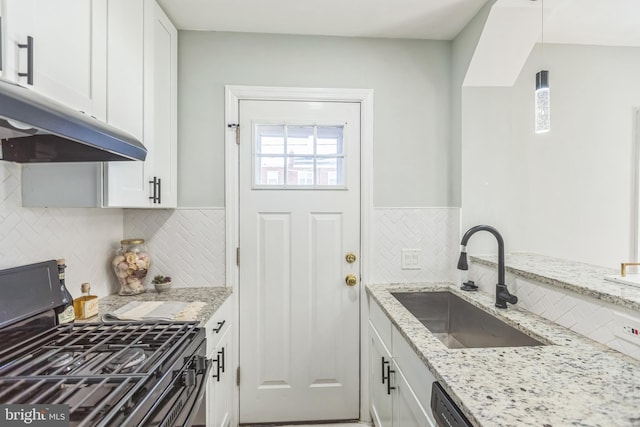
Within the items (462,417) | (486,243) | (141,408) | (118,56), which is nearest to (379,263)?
(486,243)

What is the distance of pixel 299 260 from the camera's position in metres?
2.15

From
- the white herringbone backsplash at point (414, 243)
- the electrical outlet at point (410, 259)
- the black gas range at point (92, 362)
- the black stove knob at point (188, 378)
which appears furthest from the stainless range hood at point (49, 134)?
the electrical outlet at point (410, 259)

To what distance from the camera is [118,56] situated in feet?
4.48

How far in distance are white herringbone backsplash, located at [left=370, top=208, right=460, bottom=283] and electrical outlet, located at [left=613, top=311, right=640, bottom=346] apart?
103 centimetres

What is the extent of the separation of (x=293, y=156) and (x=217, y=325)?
3.59ft

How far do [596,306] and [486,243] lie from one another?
822 millimetres

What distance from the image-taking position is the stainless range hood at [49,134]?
0.70 m

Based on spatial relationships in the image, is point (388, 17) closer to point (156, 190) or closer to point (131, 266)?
point (156, 190)

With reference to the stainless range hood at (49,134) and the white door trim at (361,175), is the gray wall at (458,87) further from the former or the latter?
the stainless range hood at (49,134)

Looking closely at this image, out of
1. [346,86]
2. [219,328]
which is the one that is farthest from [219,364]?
[346,86]

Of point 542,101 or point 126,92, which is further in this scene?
point 542,101

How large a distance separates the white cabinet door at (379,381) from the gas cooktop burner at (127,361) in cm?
113

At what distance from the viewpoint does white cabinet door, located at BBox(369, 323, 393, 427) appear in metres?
1.70

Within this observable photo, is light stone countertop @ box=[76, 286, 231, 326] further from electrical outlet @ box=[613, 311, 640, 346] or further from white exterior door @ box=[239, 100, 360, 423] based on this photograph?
electrical outlet @ box=[613, 311, 640, 346]
